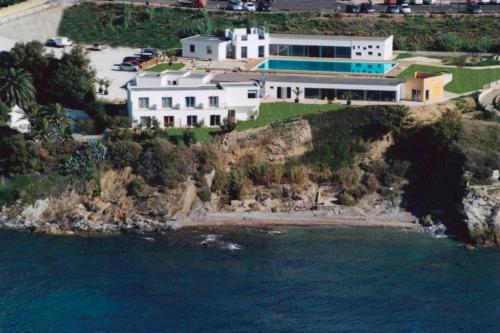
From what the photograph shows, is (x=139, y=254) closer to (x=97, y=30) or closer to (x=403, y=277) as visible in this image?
(x=403, y=277)

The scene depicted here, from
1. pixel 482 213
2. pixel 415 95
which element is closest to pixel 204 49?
pixel 415 95

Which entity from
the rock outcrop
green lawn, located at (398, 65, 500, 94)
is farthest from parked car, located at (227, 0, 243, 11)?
the rock outcrop

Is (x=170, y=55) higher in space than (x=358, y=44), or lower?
lower

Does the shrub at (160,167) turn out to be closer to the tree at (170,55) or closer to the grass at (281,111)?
the grass at (281,111)

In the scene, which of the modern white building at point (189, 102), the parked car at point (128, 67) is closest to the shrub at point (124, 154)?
the modern white building at point (189, 102)

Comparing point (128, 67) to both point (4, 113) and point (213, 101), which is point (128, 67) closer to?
point (213, 101)

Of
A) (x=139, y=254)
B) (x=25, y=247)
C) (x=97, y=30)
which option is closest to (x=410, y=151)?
(x=139, y=254)
